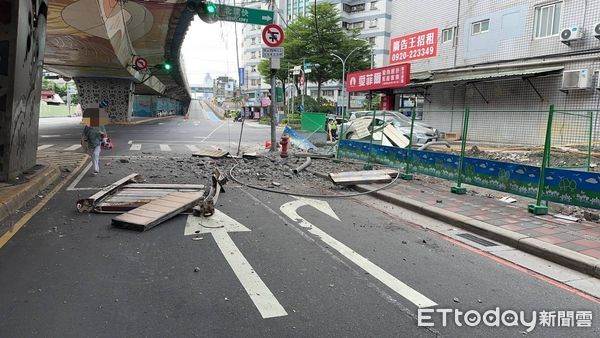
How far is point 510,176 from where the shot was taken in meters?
8.30

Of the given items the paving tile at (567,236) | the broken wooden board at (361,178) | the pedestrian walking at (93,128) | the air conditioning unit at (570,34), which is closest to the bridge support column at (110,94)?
the pedestrian walking at (93,128)

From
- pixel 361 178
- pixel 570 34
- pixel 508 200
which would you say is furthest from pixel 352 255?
pixel 570 34

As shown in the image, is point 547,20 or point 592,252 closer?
point 592,252

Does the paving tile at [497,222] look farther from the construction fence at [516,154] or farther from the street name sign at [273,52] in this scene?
the street name sign at [273,52]

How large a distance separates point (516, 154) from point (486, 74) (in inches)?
452

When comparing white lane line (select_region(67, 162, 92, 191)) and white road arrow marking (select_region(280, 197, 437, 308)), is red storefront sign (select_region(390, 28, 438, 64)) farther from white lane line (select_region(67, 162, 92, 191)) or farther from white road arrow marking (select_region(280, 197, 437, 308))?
white road arrow marking (select_region(280, 197, 437, 308))

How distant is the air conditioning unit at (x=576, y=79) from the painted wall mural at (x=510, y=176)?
10845mm

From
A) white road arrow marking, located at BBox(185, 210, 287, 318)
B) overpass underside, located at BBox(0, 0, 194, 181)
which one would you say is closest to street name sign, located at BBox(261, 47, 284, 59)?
overpass underside, located at BBox(0, 0, 194, 181)

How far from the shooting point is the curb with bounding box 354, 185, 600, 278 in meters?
5.27

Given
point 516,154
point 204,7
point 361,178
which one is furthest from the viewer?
point 204,7

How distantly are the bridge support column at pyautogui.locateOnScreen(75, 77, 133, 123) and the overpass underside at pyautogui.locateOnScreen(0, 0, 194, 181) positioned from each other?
0.08 m

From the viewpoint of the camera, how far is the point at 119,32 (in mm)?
24000

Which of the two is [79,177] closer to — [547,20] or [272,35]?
[272,35]

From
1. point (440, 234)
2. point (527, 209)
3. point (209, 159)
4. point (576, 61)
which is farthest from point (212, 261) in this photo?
point (576, 61)
